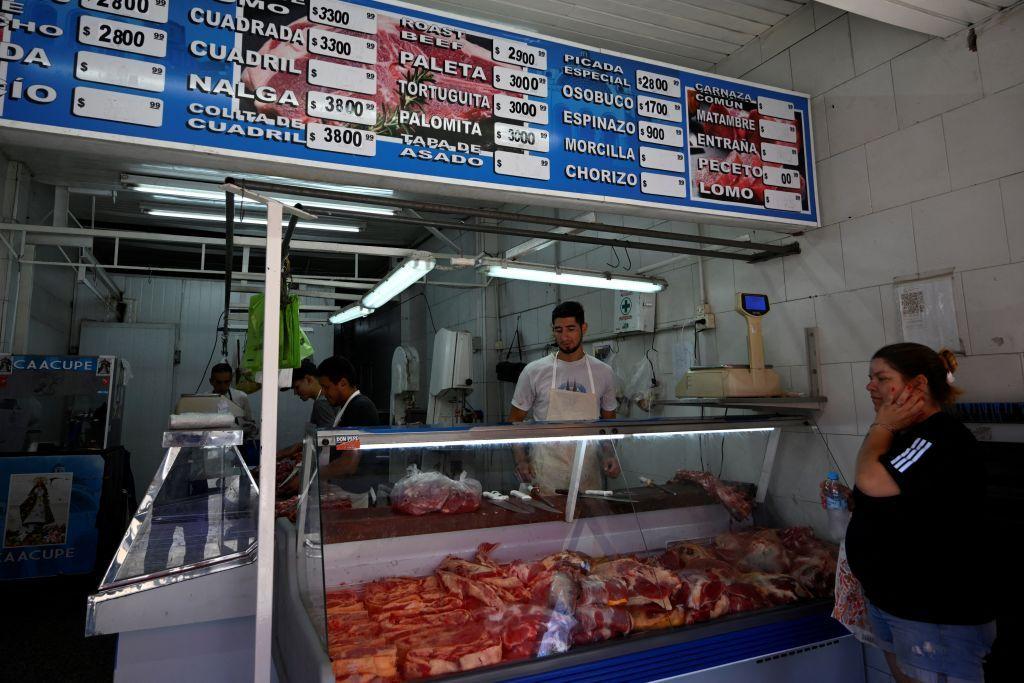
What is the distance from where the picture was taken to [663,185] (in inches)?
126

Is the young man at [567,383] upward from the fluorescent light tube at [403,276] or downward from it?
downward

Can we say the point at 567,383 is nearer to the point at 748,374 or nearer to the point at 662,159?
the point at 748,374

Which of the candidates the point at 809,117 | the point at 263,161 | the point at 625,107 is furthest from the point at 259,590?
the point at 809,117

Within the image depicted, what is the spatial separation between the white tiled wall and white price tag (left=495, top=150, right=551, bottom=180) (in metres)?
1.87

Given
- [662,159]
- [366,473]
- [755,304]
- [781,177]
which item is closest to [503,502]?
[366,473]

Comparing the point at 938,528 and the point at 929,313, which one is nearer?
the point at 938,528

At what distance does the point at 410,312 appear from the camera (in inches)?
424

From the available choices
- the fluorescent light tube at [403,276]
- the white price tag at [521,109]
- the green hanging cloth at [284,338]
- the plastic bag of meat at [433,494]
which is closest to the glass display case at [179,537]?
the green hanging cloth at [284,338]

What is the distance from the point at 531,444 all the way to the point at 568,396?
1403mm

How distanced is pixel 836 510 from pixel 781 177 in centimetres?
194

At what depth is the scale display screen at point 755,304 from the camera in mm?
3498

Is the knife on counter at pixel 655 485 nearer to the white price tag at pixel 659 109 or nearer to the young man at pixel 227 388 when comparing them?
the white price tag at pixel 659 109

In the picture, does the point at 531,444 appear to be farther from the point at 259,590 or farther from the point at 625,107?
the point at 625,107

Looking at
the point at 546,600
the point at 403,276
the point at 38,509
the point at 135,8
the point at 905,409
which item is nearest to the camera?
the point at 905,409
